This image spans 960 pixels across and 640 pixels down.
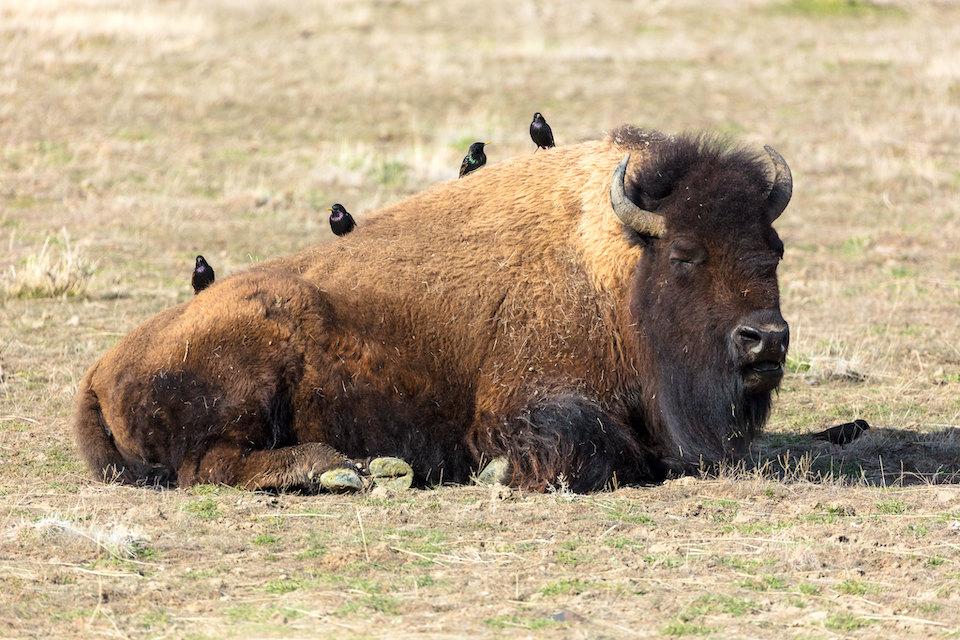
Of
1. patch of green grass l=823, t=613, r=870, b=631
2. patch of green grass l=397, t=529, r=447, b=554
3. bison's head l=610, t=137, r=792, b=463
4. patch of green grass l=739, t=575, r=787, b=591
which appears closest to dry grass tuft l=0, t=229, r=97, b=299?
bison's head l=610, t=137, r=792, b=463

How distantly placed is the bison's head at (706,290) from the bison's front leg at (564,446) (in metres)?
0.24

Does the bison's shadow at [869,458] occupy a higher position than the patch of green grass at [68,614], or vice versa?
the patch of green grass at [68,614]

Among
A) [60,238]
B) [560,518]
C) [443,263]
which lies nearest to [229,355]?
[443,263]

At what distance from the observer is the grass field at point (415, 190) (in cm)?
564

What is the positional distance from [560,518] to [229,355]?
6.43 feet

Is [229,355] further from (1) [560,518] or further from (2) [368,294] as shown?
A: (1) [560,518]

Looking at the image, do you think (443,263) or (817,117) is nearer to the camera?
(443,263)

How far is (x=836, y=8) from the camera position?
34156mm

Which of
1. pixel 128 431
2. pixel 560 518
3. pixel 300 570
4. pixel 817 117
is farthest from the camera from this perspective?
pixel 817 117

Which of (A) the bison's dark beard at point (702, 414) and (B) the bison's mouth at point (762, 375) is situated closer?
(B) the bison's mouth at point (762, 375)

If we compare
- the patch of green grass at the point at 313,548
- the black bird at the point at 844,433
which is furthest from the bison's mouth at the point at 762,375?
the patch of green grass at the point at 313,548

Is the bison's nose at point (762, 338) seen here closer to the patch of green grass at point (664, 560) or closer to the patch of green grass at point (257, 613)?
the patch of green grass at point (664, 560)

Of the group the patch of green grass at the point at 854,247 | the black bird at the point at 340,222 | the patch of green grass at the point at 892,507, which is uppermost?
the black bird at the point at 340,222

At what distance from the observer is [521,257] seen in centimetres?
789
